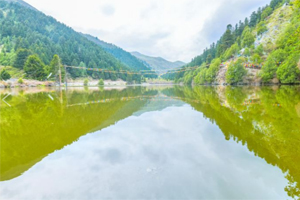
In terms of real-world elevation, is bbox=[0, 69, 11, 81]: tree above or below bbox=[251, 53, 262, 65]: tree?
below

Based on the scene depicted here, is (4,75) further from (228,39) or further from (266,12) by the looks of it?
(266,12)

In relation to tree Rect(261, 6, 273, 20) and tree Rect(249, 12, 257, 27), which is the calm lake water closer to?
tree Rect(261, 6, 273, 20)

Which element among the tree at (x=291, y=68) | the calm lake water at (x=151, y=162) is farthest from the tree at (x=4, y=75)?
the tree at (x=291, y=68)

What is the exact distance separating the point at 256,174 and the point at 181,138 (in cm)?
318

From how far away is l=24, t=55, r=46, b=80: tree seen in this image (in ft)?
269

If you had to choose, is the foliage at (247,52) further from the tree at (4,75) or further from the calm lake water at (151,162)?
the tree at (4,75)

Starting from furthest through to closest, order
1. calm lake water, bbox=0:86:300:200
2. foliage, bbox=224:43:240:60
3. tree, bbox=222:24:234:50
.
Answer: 1. tree, bbox=222:24:234:50
2. foliage, bbox=224:43:240:60
3. calm lake water, bbox=0:86:300:200

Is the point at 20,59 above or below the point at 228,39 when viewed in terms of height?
below

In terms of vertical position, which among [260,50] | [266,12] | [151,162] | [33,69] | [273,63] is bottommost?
[151,162]

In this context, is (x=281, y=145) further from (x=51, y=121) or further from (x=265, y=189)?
(x=51, y=121)

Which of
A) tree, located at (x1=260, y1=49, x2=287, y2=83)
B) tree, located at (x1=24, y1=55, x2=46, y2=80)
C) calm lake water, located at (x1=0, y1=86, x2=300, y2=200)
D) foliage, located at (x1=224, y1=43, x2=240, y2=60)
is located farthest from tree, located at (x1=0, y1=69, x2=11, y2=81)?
foliage, located at (x1=224, y1=43, x2=240, y2=60)

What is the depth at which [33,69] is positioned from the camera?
82250 millimetres

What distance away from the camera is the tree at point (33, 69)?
269ft

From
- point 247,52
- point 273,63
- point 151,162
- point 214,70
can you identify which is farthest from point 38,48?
point 151,162
